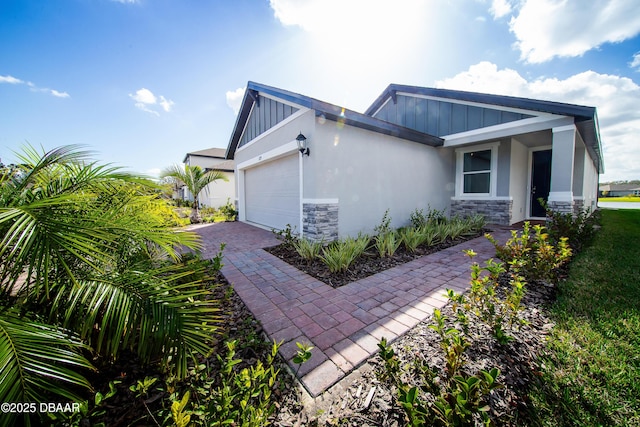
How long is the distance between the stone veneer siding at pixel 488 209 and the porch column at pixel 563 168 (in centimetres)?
172

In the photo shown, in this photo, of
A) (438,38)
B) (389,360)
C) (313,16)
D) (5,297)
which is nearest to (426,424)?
(389,360)

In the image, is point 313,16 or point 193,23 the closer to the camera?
point 313,16

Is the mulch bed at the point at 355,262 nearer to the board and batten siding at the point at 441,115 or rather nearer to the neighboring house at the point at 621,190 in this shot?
the board and batten siding at the point at 441,115

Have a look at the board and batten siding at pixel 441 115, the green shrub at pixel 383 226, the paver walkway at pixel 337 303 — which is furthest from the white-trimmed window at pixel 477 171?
the paver walkway at pixel 337 303

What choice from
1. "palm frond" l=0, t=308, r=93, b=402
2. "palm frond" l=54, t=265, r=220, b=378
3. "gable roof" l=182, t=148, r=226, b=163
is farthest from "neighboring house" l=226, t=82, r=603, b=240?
"gable roof" l=182, t=148, r=226, b=163

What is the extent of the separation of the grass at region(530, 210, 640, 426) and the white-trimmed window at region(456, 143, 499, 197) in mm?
5094

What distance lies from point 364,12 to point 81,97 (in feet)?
27.7

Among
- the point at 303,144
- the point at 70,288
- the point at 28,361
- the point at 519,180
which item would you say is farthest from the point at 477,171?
the point at 28,361

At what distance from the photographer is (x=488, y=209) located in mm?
8016

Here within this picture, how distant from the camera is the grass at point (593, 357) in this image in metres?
1.43

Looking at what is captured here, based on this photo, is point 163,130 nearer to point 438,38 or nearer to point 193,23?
point 193,23

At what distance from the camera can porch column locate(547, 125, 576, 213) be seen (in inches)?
223

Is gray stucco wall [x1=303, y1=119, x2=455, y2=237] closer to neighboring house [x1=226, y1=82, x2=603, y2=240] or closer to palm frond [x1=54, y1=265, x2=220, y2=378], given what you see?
neighboring house [x1=226, y1=82, x2=603, y2=240]

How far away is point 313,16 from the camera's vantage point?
4.96 meters
